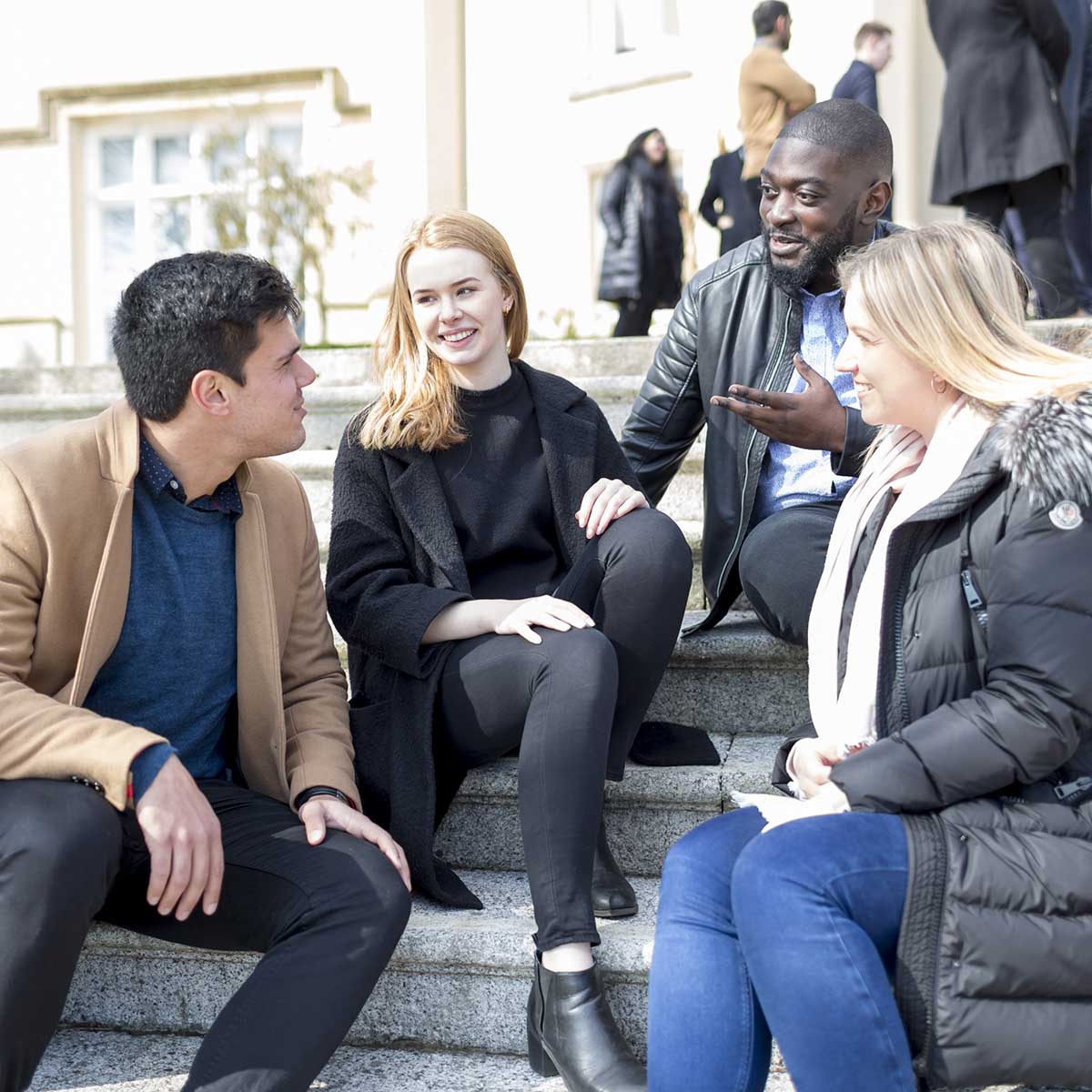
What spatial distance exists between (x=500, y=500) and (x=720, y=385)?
2.00ft

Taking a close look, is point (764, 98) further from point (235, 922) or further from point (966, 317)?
point (235, 922)

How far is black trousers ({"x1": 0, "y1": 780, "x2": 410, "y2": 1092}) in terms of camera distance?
65.7 inches

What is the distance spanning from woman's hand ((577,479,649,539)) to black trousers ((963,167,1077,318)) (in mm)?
2863

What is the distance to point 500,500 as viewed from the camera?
2.44m

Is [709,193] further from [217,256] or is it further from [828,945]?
[828,945]

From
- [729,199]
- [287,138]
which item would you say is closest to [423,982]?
[729,199]

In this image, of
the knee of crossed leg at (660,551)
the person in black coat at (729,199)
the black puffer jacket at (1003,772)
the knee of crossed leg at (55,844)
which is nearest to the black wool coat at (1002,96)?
the person in black coat at (729,199)

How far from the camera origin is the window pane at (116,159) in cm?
1175

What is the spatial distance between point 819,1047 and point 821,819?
27cm

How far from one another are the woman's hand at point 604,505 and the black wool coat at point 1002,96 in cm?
302

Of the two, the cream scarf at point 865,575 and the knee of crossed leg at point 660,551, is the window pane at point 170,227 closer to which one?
the knee of crossed leg at point 660,551

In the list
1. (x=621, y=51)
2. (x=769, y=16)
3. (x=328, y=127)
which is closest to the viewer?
(x=769, y=16)

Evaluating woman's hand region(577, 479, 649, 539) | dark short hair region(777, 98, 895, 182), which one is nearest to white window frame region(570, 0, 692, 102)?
dark short hair region(777, 98, 895, 182)

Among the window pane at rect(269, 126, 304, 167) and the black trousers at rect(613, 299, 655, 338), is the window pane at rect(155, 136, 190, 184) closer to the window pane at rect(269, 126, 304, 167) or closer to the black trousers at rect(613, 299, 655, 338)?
the window pane at rect(269, 126, 304, 167)
